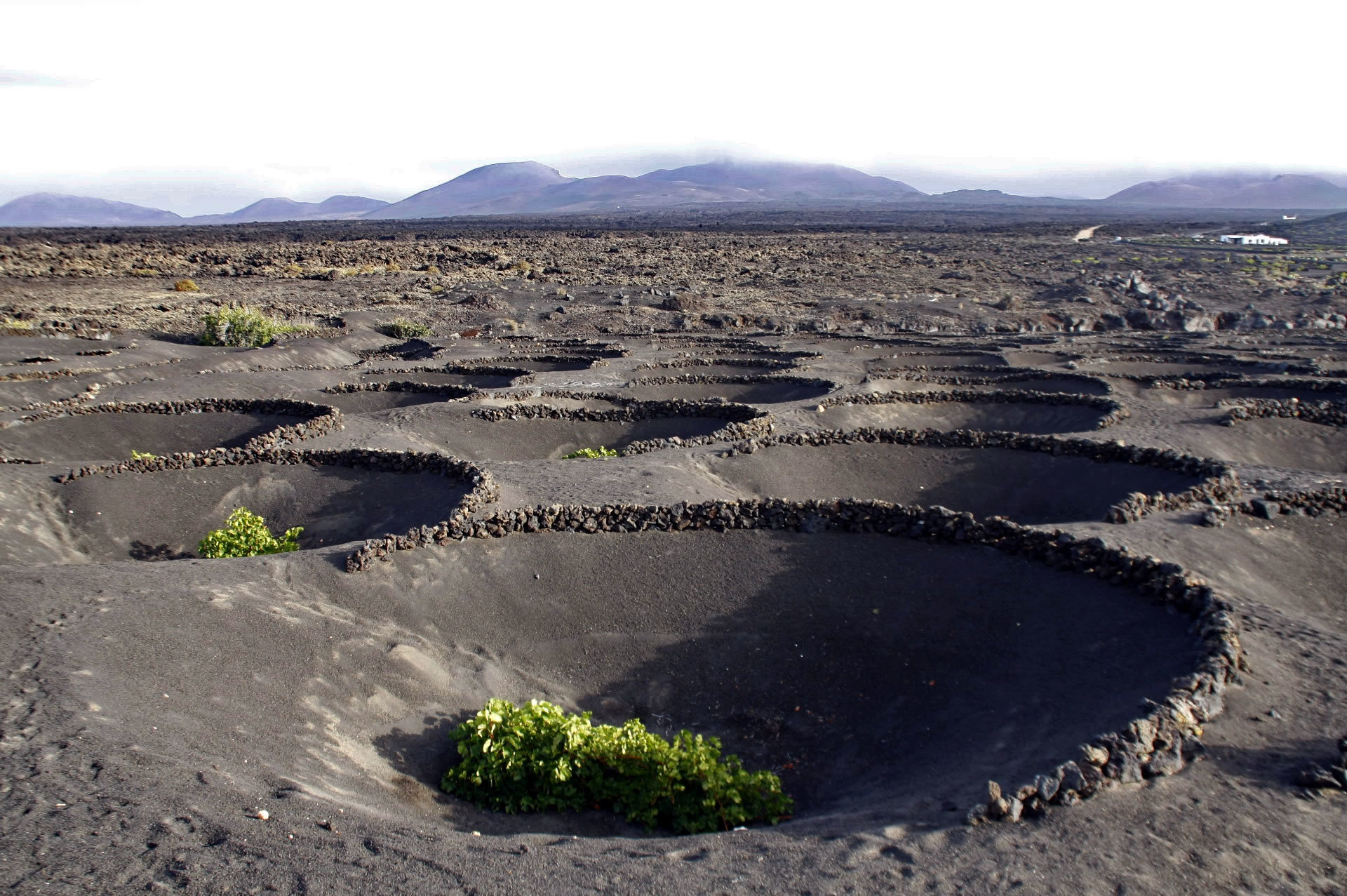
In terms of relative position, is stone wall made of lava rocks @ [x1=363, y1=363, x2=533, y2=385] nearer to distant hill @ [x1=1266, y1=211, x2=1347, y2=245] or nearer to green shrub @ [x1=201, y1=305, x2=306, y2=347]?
green shrub @ [x1=201, y1=305, x2=306, y2=347]

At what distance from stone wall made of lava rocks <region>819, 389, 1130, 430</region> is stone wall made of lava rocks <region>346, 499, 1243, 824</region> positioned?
1034cm

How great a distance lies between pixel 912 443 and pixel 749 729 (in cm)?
1030

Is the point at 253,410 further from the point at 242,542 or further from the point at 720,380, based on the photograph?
the point at 720,380

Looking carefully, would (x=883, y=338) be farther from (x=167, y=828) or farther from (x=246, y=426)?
(x=167, y=828)

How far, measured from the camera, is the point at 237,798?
19.5 ft

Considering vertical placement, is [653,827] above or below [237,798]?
below

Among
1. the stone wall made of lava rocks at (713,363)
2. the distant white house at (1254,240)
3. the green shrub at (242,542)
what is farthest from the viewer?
the distant white house at (1254,240)

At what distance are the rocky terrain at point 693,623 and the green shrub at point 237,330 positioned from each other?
314 inches

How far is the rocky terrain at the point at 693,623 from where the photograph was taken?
5.55 metres

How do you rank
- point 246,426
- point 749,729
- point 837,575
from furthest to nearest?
point 246,426
point 837,575
point 749,729

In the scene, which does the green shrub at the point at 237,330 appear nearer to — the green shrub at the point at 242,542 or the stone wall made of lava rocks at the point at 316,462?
the stone wall made of lava rocks at the point at 316,462

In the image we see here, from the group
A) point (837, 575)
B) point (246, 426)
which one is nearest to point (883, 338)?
point (246, 426)

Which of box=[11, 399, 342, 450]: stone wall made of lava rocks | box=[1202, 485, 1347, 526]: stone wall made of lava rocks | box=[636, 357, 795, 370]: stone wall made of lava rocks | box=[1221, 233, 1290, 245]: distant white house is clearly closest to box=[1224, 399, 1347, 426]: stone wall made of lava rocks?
box=[1202, 485, 1347, 526]: stone wall made of lava rocks

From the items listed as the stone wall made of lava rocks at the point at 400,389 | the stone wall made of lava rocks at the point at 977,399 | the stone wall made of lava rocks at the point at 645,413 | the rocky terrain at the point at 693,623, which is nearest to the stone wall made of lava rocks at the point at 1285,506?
the rocky terrain at the point at 693,623
